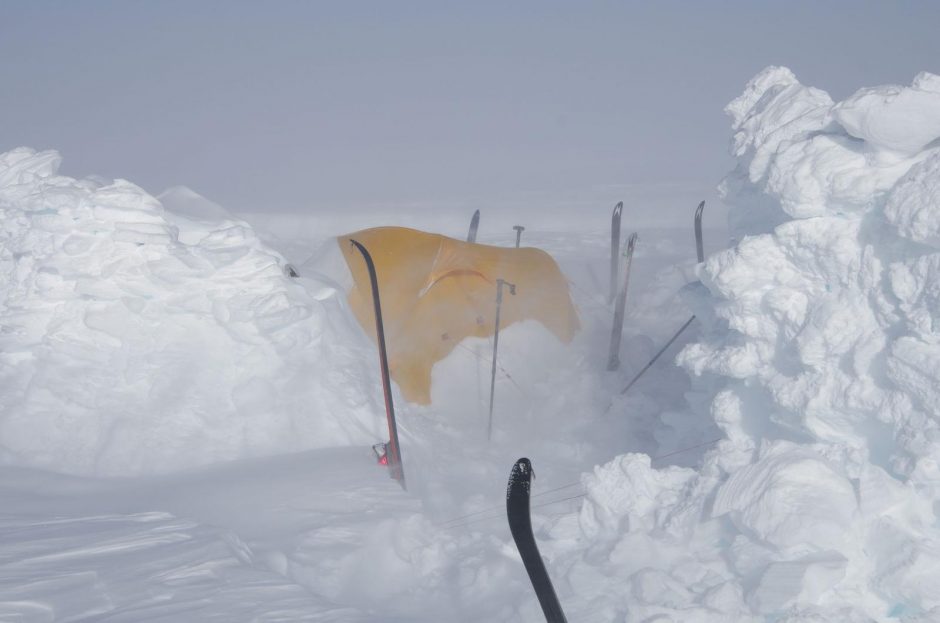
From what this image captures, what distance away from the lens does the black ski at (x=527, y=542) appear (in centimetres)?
315

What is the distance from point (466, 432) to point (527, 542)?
590cm

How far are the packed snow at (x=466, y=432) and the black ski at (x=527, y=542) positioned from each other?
1.33 metres

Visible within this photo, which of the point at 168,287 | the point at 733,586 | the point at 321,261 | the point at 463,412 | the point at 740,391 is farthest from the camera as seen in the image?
the point at 321,261

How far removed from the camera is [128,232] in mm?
7828

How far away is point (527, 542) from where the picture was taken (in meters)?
3.17

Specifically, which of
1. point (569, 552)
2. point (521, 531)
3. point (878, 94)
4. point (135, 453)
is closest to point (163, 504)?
point (135, 453)

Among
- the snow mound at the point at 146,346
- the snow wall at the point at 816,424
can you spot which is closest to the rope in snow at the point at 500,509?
the snow wall at the point at 816,424

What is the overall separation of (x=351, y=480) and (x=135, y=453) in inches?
71.4

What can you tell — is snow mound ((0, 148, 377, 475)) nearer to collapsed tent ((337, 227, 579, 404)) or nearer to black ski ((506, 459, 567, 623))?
collapsed tent ((337, 227, 579, 404))

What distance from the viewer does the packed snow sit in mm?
4301

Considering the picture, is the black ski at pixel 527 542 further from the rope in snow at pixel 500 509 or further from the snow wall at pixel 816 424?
the rope in snow at pixel 500 509

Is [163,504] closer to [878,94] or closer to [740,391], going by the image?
[740,391]

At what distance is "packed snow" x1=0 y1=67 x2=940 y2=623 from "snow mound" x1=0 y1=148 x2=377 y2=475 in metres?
0.02

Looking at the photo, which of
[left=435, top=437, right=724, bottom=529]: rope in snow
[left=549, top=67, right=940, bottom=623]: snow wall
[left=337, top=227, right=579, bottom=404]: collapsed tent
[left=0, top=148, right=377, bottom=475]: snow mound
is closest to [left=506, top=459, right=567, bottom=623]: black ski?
[left=549, top=67, right=940, bottom=623]: snow wall
